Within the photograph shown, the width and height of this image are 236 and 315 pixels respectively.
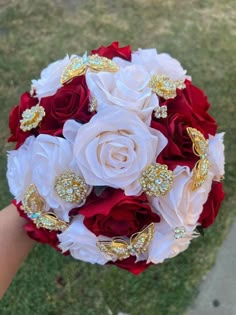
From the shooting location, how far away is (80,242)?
3.84 feet

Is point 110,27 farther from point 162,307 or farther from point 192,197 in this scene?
point 192,197

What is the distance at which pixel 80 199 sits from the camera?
3.67 ft

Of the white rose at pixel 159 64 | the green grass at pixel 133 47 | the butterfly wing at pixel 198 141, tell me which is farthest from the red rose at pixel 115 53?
the green grass at pixel 133 47

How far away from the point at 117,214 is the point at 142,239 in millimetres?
103

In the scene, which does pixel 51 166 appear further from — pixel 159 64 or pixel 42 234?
pixel 159 64

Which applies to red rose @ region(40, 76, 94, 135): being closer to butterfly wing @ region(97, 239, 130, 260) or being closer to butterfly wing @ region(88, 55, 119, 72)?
butterfly wing @ region(88, 55, 119, 72)

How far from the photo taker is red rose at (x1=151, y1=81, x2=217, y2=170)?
1120 mm

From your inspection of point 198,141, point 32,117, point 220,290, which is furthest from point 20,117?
point 220,290

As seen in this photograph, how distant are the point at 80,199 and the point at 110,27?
1647 millimetres

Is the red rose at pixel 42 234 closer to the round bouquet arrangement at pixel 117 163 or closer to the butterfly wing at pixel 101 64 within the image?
the round bouquet arrangement at pixel 117 163

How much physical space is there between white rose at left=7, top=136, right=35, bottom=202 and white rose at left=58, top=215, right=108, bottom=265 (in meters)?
0.14

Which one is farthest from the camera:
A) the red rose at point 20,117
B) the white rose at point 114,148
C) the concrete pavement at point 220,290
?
the concrete pavement at point 220,290

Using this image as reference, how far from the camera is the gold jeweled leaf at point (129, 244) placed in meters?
1.15

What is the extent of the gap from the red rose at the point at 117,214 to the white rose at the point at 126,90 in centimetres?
18
